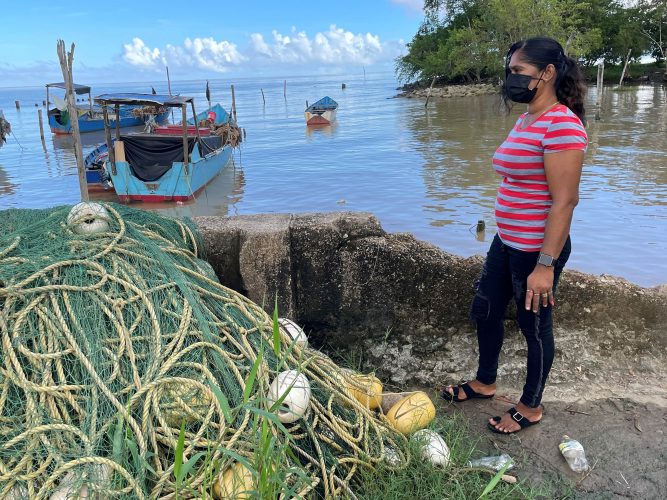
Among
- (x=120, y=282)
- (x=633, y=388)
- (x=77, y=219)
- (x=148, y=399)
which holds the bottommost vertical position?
(x=633, y=388)

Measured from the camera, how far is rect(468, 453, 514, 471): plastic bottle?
2.21 meters

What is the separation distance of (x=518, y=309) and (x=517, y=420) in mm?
547

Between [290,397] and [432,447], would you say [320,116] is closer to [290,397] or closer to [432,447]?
[432,447]

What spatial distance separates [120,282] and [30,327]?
348 mm

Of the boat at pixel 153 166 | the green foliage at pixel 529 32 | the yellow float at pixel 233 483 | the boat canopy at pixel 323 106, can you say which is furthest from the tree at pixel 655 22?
the yellow float at pixel 233 483

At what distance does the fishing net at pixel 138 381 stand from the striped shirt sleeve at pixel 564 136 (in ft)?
4.34

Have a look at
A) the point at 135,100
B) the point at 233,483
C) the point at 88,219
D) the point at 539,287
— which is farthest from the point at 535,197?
the point at 135,100

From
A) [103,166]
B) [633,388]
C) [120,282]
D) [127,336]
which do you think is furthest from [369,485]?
[103,166]

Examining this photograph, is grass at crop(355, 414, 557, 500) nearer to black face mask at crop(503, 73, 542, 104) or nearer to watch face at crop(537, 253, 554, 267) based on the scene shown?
watch face at crop(537, 253, 554, 267)

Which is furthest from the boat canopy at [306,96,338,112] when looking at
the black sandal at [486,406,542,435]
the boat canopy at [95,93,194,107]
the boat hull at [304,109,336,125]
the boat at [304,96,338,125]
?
the black sandal at [486,406,542,435]

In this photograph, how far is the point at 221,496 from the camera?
1.76m

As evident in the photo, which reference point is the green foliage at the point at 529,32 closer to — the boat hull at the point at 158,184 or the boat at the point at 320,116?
the boat at the point at 320,116

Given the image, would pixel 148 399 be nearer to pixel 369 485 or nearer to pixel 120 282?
pixel 120 282

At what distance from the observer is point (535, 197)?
2256 mm
